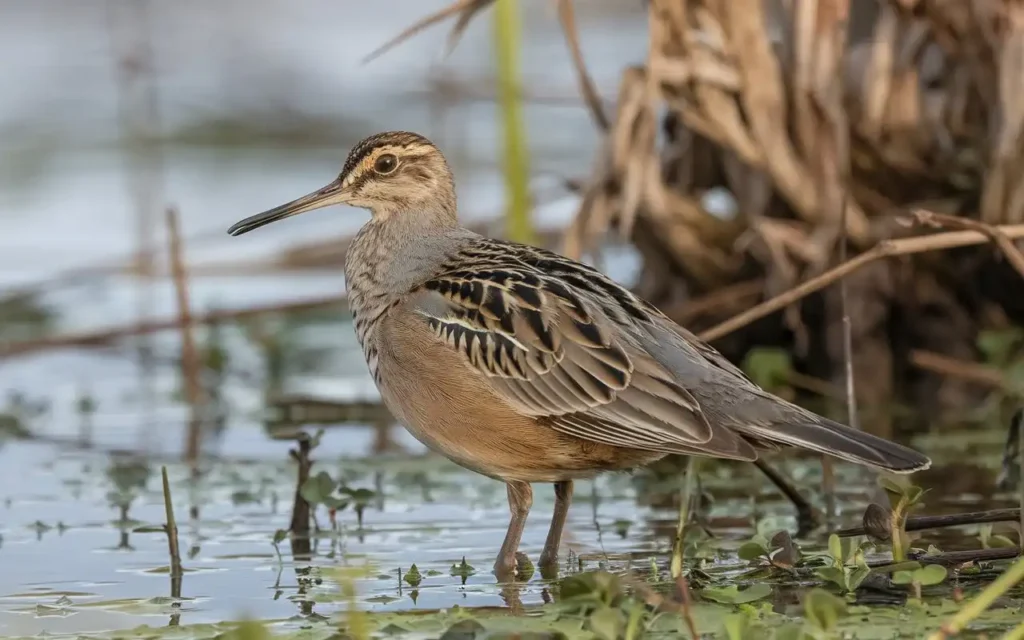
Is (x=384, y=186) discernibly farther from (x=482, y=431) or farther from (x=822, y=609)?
(x=822, y=609)

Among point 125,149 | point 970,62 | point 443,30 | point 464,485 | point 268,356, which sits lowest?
point 464,485

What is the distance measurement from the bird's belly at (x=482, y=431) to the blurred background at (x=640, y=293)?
38 cm

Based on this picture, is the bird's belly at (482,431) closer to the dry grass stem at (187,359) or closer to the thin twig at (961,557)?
the thin twig at (961,557)

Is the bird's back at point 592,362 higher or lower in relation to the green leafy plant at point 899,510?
higher

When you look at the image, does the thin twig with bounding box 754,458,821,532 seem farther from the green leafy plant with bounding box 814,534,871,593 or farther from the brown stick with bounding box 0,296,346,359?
the brown stick with bounding box 0,296,346,359

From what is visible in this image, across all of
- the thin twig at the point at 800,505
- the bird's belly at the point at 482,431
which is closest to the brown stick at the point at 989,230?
the thin twig at the point at 800,505

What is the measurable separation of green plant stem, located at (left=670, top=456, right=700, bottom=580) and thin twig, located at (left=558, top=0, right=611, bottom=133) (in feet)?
8.04

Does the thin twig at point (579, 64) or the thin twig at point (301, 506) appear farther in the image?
the thin twig at point (579, 64)

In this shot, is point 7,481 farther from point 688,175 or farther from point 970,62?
point 970,62

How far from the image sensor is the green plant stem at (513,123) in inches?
366

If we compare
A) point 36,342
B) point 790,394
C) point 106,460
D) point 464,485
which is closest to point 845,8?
point 790,394

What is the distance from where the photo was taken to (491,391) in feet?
21.7

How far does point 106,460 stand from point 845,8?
4293 millimetres

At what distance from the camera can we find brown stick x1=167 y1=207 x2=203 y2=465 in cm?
933
